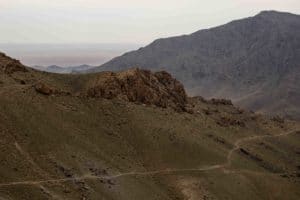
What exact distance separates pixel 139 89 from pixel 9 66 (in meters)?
20.7

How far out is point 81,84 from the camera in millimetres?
A: 94062

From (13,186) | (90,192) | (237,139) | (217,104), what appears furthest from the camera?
(217,104)

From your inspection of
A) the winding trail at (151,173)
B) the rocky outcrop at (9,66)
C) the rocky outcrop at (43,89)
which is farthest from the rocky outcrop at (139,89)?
the winding trail at (151,173)

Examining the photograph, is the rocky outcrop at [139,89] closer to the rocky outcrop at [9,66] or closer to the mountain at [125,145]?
the mountain at [125,145]

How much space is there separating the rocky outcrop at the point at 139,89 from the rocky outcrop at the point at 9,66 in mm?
10478

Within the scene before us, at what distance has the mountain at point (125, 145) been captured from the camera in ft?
225

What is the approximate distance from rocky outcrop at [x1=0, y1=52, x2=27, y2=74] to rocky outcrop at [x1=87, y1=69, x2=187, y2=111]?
1048 centimetres

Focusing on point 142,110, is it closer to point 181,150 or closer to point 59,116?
point 181,150

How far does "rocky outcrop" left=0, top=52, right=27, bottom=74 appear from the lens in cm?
8850

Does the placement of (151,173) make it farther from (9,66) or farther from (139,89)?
(9,66)

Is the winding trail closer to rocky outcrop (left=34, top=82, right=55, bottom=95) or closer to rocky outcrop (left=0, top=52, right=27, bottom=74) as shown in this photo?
rocky outcrop (left=34, top=82, right=55, bottom=95)

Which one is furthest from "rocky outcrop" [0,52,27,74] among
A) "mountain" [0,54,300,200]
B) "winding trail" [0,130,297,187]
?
"winding trail" [0,130,297,187]

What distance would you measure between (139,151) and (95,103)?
33.0 ft

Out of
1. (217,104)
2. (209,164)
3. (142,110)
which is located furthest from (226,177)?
(217,104)
